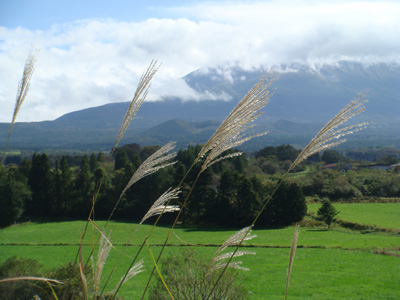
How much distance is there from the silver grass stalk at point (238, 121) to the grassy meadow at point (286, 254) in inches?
329

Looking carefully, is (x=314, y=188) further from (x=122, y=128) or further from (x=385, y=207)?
(x=122, y=128)

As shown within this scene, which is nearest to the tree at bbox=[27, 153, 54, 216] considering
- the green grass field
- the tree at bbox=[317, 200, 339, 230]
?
the green grass field

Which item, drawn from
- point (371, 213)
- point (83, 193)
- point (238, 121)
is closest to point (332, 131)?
point (238, 121)

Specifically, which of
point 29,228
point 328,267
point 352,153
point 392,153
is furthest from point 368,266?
point 352,153

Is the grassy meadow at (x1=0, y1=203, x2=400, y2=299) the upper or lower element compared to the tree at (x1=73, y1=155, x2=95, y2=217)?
lower

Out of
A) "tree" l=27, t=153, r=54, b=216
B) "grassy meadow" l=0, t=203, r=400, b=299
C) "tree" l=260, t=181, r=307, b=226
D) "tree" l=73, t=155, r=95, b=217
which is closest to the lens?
"grassy meadow" l=0, t=203, r=400, b=299

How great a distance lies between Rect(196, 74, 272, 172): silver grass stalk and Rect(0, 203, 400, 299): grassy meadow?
8358 millimetres

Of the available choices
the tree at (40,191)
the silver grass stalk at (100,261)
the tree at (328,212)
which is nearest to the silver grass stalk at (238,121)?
the silver grass stalk at (100,261)

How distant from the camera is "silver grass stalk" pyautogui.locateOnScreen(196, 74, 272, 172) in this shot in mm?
1660

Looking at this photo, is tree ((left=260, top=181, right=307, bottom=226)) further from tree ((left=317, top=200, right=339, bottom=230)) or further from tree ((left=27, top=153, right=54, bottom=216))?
tree ((left=27, top=153, right=54, bottom=216))

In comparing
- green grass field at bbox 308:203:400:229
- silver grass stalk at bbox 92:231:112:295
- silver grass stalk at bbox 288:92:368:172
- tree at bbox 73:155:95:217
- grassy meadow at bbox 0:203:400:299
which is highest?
silver grass stalk at bbox 288:92:368:172

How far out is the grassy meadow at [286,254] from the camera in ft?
59.8

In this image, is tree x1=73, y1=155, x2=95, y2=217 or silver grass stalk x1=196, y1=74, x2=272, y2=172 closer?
silver grass stalk x1=196, y1=74, x2=272, y2=172

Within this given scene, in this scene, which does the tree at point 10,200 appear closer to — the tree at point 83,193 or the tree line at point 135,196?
the tree line at point 135,196
